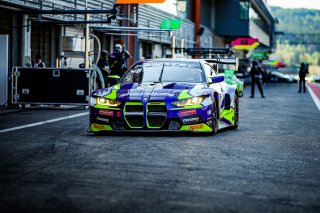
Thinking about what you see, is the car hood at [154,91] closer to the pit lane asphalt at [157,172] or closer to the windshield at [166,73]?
the windshield at [166,73]

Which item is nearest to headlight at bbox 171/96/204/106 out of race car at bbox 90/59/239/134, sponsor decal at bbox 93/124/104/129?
race car at bbox 90/59/239/134

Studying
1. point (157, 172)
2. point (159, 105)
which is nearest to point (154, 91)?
point (159, 105)

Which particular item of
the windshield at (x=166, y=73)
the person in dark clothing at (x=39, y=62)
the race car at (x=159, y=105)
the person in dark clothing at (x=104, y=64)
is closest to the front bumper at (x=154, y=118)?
the race car at (x=159, y=105)

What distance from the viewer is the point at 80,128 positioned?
46.5ft

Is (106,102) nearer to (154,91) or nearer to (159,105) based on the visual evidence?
(154,91)

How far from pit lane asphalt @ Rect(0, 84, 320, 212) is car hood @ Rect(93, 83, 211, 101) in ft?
2.01

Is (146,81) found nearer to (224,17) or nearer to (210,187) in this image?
(210,187)

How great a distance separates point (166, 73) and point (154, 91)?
1145mm

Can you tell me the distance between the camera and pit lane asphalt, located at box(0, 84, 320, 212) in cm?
629

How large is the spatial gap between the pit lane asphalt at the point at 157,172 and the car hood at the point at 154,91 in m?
0.61

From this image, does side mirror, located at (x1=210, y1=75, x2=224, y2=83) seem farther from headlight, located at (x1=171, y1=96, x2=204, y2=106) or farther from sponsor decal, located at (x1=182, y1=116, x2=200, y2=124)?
sponsor decal, located at (x1=182, y1=116, x2=200, y2=124)

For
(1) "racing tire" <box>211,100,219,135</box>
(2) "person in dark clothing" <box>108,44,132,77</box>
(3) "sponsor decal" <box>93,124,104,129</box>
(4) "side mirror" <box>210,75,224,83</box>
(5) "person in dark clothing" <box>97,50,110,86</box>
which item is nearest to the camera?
(3) "sponsor decal" <box>93,124,104,129</box>

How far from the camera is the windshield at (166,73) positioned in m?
13.5

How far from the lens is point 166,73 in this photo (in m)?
13.7
